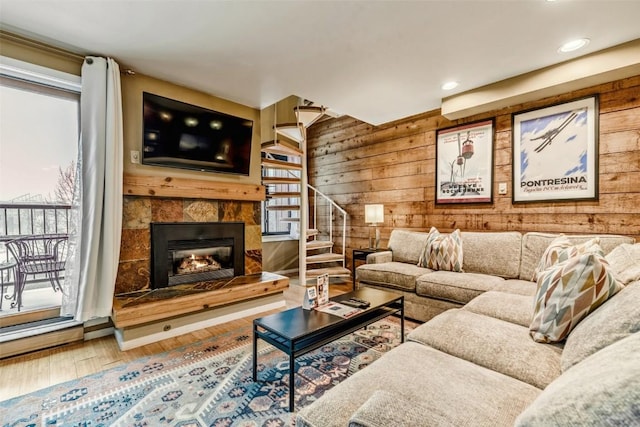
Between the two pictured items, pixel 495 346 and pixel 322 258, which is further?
pixel 322 258

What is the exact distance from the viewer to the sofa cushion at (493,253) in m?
2.85

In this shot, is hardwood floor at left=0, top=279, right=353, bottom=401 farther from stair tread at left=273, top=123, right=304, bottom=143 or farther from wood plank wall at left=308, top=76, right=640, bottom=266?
stair tread at left=273, top=123, right=304, bottom=143


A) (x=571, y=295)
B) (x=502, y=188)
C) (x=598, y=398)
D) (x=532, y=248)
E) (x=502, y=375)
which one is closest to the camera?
(x=598, y=398)

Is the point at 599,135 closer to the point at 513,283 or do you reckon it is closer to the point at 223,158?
the point at 513,283

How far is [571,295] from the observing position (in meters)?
1.35

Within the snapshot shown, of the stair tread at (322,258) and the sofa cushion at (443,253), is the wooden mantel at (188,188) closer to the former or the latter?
the stair tread at (322,258)

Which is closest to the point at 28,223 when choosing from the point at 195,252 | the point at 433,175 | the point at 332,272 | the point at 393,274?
the point at 195,252

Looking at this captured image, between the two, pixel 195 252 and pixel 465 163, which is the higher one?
pixel 465 163

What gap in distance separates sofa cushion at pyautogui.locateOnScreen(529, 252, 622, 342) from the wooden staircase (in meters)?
3.19

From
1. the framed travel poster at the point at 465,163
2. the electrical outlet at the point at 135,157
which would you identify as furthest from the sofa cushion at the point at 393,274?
the electrical outlet at the point at 135,157

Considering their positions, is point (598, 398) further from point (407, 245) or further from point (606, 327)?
point (407, 245)

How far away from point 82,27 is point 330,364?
2964 millimetres

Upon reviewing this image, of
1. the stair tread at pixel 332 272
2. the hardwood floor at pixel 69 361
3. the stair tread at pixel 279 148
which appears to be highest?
the stair tread at pixel 279 148

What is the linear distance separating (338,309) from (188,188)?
200cm
